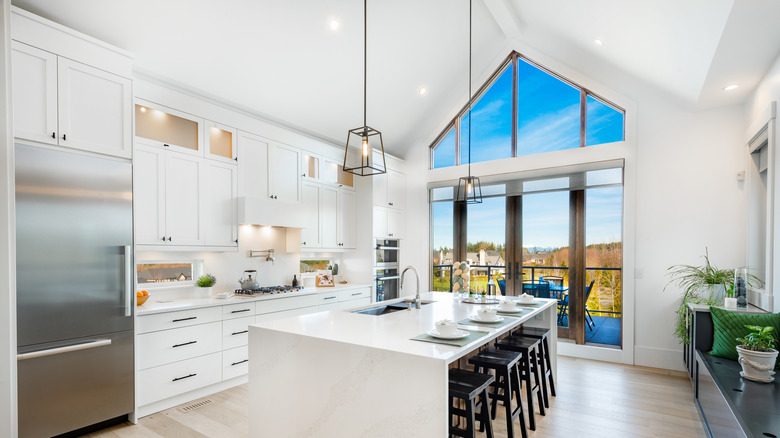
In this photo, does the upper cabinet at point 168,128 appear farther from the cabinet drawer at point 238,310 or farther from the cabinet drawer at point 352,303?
the cabinet drawer at point 352,303

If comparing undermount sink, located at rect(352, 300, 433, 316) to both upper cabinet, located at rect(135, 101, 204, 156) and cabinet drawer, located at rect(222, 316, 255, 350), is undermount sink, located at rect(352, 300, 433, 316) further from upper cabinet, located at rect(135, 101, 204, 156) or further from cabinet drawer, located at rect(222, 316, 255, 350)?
upper cabinet, located at rect(135, 101, 204, 156)

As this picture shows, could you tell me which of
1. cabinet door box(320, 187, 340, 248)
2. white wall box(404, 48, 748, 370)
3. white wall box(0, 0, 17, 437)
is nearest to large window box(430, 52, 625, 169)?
white wall box(404, 48, 748, 370)

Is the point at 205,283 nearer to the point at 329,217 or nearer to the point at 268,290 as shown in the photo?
the point at 268,290

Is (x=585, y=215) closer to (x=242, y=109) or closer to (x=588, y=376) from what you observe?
(x=588, y=376)

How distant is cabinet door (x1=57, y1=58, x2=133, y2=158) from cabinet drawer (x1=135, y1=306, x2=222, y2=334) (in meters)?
1.36

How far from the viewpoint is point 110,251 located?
2.99m

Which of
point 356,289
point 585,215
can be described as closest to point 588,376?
point 585,215

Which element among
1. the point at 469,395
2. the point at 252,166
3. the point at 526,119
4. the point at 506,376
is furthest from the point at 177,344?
the point at 526,119

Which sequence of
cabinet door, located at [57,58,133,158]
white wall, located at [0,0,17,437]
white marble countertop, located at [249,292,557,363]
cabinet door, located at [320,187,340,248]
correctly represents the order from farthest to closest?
cabinet door, located at [320,187,340,248], cabinet door, located at [57,58,133,158], white wall, located at [0,0,17,437], white marble countertop, located at [249,292,557,363]

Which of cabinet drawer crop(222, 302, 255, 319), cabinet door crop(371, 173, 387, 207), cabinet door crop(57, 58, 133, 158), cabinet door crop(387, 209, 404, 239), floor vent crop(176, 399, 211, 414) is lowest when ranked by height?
floor vent crop(176, 399, 211, 414)

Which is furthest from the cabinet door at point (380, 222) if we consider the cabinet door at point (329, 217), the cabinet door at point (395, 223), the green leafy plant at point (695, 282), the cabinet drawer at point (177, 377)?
the green leafy plant at point (695, 282)

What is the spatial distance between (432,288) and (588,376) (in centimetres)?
258

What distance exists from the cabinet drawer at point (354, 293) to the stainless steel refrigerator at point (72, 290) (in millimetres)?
2557

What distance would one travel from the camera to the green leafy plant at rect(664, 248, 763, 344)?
3.89 metres
